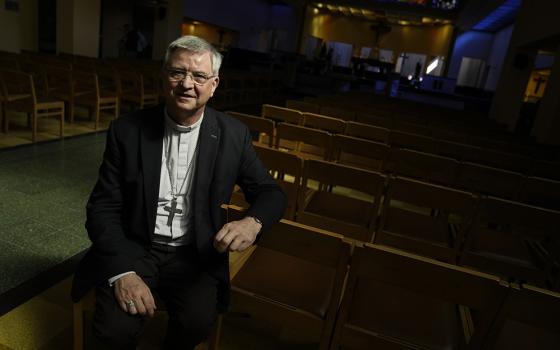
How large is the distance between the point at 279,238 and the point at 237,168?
37 centimetres

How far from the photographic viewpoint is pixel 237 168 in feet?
4.95

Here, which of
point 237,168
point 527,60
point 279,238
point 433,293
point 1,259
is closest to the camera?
point 433,293

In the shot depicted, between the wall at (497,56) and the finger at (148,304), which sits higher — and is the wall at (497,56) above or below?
above

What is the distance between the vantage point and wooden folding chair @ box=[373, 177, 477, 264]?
2008mm

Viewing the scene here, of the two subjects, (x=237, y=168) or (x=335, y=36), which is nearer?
(x=237, y=168)

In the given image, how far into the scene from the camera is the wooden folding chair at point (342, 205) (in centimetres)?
220

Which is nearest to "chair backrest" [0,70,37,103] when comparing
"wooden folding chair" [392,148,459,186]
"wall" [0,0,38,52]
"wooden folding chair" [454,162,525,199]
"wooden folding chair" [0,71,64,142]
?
"wooden folding chair" [0,71,64,142]

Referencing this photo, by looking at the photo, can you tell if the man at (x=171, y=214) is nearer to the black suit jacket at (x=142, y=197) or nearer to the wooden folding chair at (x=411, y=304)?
the black suit jacket at (x=142, y=197)

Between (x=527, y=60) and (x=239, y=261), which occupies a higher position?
(x=527, y=60)

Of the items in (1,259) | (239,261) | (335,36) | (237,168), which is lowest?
(1,259)

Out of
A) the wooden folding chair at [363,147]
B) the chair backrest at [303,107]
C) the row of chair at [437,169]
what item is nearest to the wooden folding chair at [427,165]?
the row of chair at [437,169]

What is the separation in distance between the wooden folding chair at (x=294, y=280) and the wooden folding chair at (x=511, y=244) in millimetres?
941

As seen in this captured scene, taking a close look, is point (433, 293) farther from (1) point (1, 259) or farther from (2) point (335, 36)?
(2) point (335, 36)

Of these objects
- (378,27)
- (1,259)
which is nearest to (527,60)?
(1,259)
